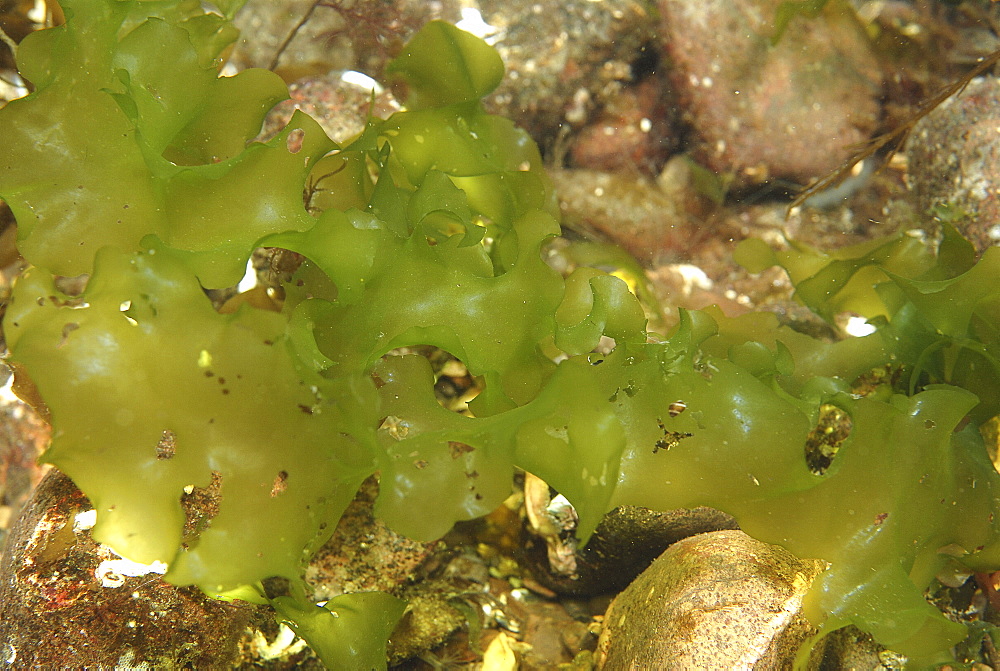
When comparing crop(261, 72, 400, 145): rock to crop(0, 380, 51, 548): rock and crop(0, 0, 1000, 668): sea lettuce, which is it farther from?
crop(0, 380, 51, 548): rock

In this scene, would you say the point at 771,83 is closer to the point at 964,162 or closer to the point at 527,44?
the point at 964,162

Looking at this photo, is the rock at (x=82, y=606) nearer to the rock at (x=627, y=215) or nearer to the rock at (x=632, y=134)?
the rock at (x=627, y=215)

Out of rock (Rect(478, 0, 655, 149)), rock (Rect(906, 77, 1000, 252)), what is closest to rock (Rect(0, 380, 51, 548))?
rock (Rect(478, 0, 655, 149))

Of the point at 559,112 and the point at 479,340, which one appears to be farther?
the point at 559,112

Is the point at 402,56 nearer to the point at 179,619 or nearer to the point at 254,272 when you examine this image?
the point at 254,272

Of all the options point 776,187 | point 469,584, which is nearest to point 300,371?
point 469,584

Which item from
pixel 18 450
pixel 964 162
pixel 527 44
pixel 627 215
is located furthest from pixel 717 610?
pixel 527 44

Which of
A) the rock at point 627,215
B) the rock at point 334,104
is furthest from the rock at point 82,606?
the rock at point 627,215
